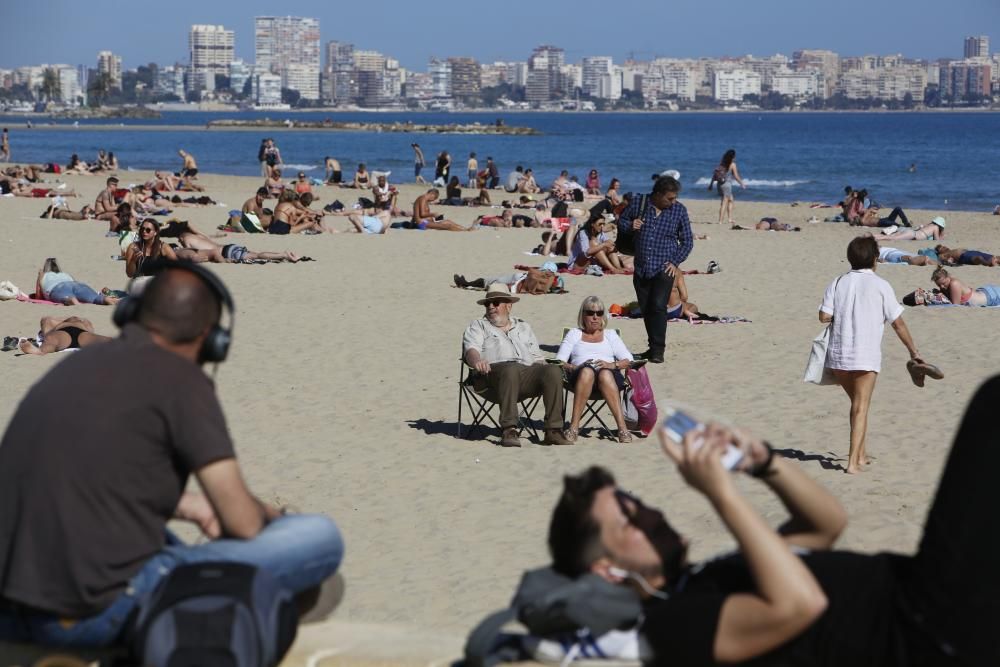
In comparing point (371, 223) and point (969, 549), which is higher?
point (969, 549)

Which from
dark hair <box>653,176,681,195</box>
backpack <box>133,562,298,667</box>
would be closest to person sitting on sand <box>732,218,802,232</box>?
dark hair <box>653,176,681,195</box>

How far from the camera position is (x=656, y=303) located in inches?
439

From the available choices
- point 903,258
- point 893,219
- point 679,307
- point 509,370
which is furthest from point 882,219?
point 509,370

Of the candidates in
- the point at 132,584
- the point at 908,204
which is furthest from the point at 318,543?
the point at 908,204

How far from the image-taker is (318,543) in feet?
12.9

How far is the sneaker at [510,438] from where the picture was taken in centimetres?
838

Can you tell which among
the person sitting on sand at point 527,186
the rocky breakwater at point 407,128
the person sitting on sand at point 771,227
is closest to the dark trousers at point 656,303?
the person sitting on sand at point 771,227

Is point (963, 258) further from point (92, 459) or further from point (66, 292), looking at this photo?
point (92, 459)

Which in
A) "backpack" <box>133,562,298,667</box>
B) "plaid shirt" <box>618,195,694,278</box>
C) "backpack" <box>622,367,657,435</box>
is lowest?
"backpack" <box>622,367,657,435</box>

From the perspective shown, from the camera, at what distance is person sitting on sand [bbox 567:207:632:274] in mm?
17000

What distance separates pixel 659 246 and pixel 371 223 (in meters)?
12.5

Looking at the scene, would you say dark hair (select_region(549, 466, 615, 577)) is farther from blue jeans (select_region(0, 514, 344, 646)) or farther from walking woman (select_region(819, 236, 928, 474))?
walking woman (select_region(819, 236, 928, 474))

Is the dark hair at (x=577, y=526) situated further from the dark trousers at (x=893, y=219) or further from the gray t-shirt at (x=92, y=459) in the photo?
the dark trousers at (x=893, y=219)

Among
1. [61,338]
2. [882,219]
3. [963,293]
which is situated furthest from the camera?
[882,219]
